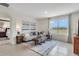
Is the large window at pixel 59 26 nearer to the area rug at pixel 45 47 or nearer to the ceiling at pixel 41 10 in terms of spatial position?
the ceiling at pixel 41 10

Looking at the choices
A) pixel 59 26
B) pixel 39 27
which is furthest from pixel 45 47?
pixel 59 26

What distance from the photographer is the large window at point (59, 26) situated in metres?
1.90

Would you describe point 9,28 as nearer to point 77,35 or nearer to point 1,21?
point 1,21

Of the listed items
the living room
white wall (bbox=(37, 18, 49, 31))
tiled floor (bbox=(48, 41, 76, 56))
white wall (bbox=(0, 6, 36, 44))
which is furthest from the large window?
white wall (bbox=(0, 6, 36, 44))

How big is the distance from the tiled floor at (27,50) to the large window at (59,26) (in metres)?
0.27

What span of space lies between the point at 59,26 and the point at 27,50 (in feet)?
3.25

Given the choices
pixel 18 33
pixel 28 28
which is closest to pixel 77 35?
pixel 28 28

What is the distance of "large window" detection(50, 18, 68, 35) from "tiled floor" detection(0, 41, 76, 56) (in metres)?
0.27

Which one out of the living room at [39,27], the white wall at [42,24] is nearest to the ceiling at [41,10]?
the living room at [39,27]

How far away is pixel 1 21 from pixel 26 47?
897 millimetres

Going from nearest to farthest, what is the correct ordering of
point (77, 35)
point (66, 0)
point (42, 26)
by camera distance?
point (66, 0)
point (77, 35)
point (42, 26)

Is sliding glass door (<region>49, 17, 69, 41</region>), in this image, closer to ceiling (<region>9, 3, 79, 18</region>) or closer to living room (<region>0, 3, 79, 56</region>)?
living room (<region>0, 3, 79, 56</region>)

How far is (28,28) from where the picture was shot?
212 cm

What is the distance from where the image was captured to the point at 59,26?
197 cm
